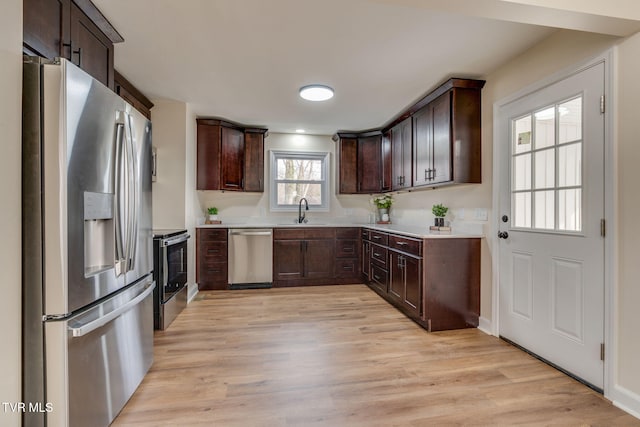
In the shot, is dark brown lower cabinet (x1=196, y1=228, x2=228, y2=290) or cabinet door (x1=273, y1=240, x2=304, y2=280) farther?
cabinet door (x1=273, y1=240, x2=304, y2=280)

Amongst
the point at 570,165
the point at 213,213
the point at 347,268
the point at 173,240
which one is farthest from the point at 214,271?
the point at 570,165

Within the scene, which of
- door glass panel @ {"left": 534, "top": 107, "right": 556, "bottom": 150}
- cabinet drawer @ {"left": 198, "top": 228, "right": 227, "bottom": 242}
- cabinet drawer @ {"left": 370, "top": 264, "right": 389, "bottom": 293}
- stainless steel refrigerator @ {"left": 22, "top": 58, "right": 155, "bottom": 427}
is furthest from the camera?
cabinet drawer @ {"left": 198, "top": 228, "right": 227, "bottom": 242}

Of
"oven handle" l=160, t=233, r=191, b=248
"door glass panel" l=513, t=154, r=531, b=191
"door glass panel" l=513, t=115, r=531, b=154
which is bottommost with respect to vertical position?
"oven handle" l=160, t=233, r=191, b=248

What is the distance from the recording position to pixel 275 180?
5.00 metres

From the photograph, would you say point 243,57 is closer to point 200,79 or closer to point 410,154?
point 200,79

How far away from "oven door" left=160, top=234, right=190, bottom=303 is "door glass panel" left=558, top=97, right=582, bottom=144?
3.39m

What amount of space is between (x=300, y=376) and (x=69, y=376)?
129 cm

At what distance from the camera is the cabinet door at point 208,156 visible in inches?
163

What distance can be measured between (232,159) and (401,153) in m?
2.42

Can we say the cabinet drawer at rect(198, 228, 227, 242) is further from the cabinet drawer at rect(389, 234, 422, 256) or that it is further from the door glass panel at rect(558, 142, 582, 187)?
the door glass panel at rect(558, 142, 582, 187)

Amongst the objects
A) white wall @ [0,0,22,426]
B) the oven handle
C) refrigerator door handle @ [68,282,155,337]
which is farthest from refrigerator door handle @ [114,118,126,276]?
the oven handle

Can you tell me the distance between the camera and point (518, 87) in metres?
2.43

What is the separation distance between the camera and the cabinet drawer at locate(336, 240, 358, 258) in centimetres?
458

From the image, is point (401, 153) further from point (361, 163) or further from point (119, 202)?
point (119, 202)
